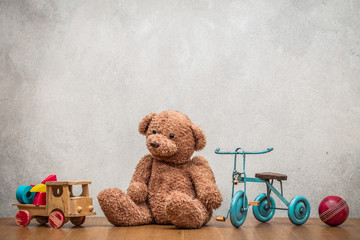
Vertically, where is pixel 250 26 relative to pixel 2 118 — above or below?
above

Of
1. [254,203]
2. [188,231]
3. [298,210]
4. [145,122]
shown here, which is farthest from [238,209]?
[145,122]

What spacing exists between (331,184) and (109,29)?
1.68 m

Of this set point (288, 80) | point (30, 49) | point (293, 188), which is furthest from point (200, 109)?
point (30, 49)

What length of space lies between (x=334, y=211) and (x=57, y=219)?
1.41m

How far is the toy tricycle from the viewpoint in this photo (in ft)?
7.11

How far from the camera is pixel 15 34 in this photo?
9.12 feet

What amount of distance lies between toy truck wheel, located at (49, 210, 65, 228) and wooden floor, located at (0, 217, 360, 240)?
3 cm

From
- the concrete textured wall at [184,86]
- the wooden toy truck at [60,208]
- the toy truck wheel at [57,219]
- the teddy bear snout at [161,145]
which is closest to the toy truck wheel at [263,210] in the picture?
the concrete textured wall at [184,86]

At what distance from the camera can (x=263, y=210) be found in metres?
2.47

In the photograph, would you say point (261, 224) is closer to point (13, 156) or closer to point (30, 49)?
point (13, 156)

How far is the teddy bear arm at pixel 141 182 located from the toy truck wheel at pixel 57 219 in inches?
13.9

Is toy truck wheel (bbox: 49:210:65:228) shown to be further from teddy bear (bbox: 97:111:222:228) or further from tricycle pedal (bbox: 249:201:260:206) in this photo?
tricycle pedal (bbox: 249:201:260:206)

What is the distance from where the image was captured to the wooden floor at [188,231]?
1955 mm

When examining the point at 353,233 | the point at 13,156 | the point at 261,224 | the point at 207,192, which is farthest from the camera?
the point at 13,156
